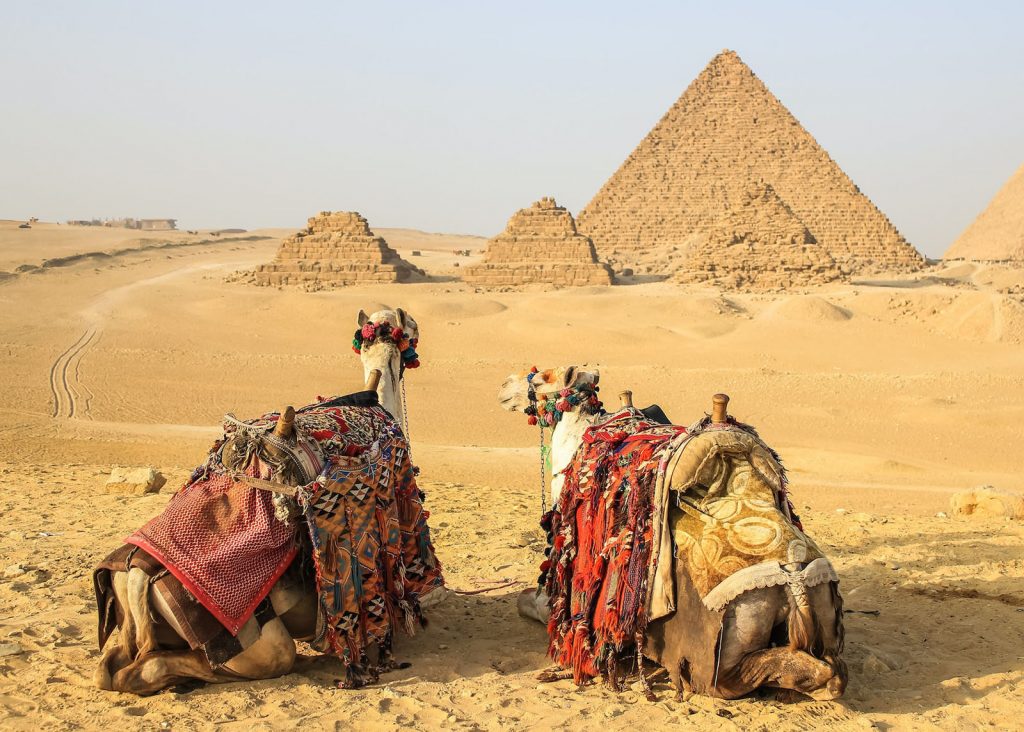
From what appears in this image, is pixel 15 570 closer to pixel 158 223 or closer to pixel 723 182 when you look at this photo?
pixel 723 182

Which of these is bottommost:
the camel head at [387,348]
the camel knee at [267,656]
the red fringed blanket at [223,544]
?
the camel knee at [267,656]

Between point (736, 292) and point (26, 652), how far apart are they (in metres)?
38.8

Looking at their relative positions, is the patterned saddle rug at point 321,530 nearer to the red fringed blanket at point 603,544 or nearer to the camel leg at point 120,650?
the camel leg at point 120,650

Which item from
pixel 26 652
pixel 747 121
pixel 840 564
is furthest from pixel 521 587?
pixel 747 121

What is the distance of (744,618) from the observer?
4043 millimetres

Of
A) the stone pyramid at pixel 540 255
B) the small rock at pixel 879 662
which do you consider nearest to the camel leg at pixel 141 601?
the small rock at pixel 879 662

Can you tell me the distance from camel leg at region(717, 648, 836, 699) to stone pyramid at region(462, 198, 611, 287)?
39.1m

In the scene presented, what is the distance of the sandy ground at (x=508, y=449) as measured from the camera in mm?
4383

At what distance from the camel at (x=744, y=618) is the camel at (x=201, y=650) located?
1.41 m

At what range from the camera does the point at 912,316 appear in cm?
3189

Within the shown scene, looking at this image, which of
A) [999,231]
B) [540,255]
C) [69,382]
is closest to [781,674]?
[69,382]

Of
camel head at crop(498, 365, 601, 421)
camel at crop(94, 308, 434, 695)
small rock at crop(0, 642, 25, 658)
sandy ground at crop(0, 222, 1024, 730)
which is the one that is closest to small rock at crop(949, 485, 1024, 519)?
sandy ground at crop(0, 222, 1024, 730)

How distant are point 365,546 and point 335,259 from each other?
3920 centimetres

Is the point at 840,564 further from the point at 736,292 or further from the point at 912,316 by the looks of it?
the point at 736,292
